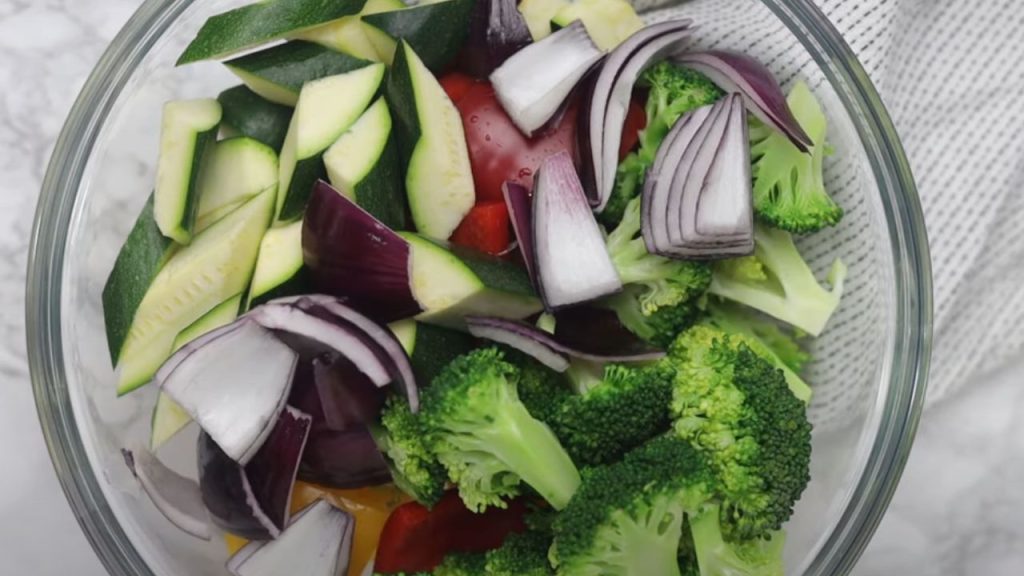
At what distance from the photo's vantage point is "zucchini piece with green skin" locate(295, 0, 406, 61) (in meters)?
1.26

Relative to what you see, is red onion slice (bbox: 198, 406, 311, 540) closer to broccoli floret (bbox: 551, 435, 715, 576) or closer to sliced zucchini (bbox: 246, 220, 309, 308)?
sliced zucchini (bbox: 246, 220, 309, 308)

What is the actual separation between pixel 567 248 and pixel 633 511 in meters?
0.30

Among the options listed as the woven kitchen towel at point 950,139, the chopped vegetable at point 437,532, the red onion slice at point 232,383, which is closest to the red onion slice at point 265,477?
the red onion slice at point 232,383

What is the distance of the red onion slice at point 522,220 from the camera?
1.17m

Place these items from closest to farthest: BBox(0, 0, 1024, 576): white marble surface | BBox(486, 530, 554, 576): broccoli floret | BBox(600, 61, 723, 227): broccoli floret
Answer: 1. BBox(486, 530, 554, 576): broccoli floret
2. BBox(600, 61, 723, 227): broccoli floret
3. BBox(0, 0, 1024, 576): white marble surface

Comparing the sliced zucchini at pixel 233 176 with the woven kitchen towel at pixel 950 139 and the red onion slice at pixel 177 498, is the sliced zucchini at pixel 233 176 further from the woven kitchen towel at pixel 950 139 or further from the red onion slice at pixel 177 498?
the woven kitchen towel at pixel 950 139

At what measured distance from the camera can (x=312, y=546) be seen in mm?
→ 1152

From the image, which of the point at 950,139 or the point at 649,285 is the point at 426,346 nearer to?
the point at 649,285

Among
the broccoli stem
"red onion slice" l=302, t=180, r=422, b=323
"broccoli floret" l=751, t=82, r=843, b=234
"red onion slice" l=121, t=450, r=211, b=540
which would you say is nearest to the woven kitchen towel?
"broccoli floret" l=751, t=82, r=843, b=234

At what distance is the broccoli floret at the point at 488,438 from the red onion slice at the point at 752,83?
427 mm

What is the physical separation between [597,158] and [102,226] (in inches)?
26.4

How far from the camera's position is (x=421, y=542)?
117 centimetres

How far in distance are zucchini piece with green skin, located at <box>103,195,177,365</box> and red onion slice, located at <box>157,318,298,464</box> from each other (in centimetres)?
14

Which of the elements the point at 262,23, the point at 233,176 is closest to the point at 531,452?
the point at 233,176
